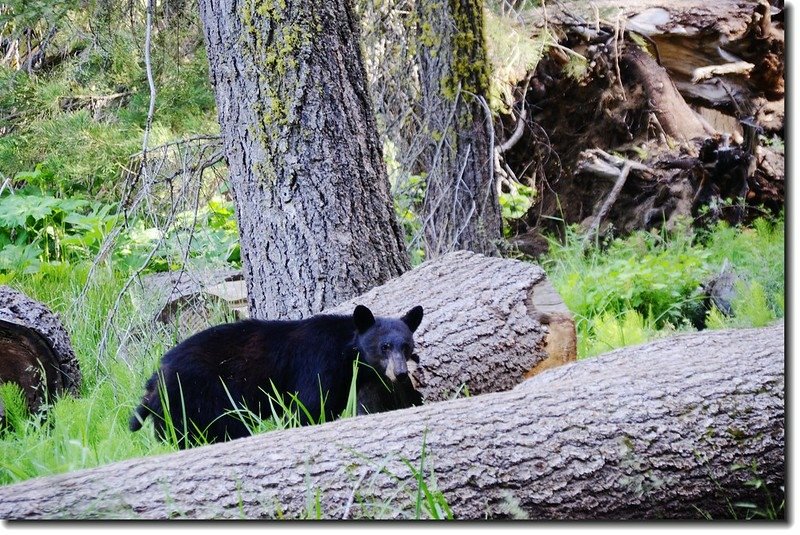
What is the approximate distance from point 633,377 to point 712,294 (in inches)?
77.2

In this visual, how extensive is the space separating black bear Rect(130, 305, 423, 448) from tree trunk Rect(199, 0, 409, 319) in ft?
2.05

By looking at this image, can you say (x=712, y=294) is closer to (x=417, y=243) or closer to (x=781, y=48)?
(x=781, y=48)

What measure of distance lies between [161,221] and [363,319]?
7.64 feet

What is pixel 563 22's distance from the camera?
6312mm

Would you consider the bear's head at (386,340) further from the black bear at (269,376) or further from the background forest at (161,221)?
the background forest at (161,221)

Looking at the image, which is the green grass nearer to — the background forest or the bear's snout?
the background forest

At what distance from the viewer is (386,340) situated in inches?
152

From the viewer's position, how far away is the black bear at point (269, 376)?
3955mm

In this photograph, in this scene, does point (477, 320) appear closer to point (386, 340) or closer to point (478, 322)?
point (478, 322)

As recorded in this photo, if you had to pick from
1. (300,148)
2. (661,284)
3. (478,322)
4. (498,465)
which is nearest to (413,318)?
(478,322)

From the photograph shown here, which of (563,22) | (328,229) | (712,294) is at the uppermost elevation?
(563,22)

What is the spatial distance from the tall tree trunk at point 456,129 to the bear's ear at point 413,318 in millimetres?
2125

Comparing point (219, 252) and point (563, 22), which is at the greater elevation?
point (563, 22)

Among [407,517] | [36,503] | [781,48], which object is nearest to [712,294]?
[781,48]
